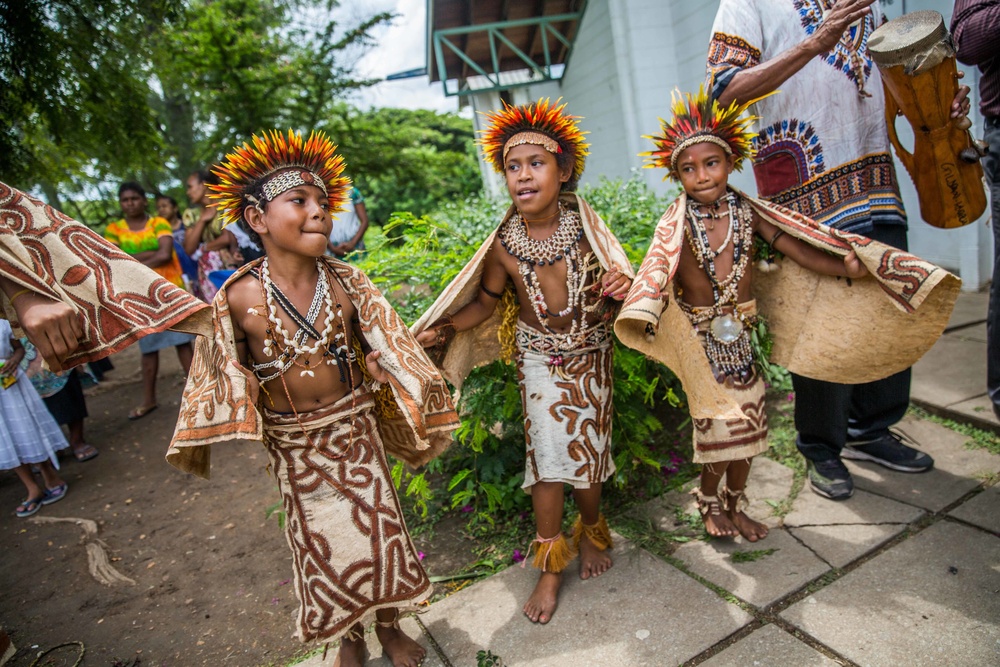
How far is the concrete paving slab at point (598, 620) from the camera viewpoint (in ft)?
7.44

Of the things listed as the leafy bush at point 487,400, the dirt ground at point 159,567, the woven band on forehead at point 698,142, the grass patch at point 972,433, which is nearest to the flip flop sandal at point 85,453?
the dirt ground at point 159,567

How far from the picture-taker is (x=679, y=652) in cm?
221

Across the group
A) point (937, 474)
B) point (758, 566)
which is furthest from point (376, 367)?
point (937, 474)

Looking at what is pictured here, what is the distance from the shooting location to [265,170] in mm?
2244

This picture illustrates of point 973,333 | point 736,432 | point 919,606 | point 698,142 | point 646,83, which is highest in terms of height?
point 646,83

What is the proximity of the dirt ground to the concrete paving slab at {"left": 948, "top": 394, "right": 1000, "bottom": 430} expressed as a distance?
271cm

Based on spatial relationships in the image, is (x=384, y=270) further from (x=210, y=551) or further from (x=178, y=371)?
(x=178, y=371)

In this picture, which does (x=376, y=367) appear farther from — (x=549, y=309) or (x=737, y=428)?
(x=737, y=428)

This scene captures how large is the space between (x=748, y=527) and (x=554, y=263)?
56.4 inches

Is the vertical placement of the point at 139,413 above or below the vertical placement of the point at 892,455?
above

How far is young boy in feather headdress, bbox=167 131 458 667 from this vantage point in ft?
7.19

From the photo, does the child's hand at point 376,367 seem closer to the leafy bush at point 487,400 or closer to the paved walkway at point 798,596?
the leafy bush at point 487,400

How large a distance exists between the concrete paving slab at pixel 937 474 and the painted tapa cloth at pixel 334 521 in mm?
2258

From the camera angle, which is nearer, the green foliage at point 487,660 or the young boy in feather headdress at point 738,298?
the green foliage at point 487,660
